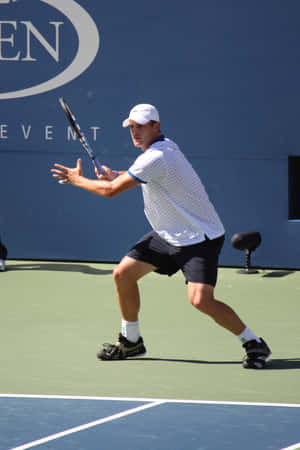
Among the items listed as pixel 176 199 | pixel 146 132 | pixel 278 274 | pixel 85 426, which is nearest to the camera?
pixel 85 426

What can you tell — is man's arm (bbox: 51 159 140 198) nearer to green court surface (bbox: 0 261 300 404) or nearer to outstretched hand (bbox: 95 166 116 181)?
outstretched hand (bbox: 95 166 116 181)

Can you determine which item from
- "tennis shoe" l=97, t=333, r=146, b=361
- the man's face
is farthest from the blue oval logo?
"tennis shoe" l=97, t=333, r=146, b=361

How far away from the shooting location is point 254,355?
283 inches

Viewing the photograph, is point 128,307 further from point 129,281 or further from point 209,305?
point 209,305

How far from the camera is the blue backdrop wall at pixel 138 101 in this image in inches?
463

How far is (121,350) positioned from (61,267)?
465 cm

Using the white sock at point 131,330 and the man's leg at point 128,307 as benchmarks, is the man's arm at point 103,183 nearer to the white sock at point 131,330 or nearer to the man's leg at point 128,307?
the man's leg at point 128,307

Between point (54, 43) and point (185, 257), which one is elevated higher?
point (54, 43)

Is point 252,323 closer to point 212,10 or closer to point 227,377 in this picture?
point 227,377

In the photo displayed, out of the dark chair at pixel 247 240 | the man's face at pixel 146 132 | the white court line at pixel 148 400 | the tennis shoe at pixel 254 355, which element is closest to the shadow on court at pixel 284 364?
the tennis shoe at pixel 254 355

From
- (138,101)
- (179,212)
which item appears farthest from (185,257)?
(138,101)

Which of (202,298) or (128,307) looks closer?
(202,298)

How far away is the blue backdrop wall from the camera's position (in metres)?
11.8

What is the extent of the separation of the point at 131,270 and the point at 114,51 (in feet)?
17.2
